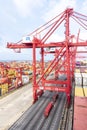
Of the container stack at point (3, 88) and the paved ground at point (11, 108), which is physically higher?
the container stack at point (3, 88)

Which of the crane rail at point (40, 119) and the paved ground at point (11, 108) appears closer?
the crane rail at point (40, 119)

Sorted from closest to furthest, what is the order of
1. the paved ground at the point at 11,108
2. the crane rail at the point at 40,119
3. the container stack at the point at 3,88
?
the crane rail at the point at 40,119, the paved ground at the point at 11,108, the container stack at the point at 3,88

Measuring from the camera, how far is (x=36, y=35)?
114 feet

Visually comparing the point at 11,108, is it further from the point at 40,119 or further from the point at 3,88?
the point at 3,88

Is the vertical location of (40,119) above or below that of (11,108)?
above

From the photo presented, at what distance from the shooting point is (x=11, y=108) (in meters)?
34.1

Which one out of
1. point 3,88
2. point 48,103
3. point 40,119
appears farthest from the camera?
point 3,88

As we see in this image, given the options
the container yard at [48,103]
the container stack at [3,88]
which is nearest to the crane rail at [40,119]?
the container yard at [48,103]

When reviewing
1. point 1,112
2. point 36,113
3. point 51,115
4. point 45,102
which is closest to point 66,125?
point 51,115

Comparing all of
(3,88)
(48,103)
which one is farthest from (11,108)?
(3,88)

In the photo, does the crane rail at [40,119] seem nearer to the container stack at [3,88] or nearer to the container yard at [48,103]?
the container yard at [48,103]

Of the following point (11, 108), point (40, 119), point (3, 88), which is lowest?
point (11, 108)

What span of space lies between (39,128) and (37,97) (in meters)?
13.5

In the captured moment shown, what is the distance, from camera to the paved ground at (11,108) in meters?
27.6
